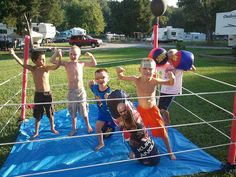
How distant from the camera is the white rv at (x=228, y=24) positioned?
1138 inches

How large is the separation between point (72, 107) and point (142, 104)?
1.65 metres

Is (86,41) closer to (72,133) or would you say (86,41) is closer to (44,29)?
(44,29)

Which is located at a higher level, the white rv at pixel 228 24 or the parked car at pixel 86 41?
the white rv at pixel 228 24

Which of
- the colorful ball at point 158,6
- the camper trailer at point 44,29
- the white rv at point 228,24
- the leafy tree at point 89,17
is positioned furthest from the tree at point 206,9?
the colorful ball at point 158,6

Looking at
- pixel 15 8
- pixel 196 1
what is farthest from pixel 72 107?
pixel 196 1

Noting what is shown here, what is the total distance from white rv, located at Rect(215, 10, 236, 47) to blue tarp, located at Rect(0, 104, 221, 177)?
25200 millimetres

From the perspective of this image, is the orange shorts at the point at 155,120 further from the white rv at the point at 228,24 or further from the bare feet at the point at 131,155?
the white rv at the point at 228,24

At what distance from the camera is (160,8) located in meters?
6.69

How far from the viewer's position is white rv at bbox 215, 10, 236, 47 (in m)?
28.9

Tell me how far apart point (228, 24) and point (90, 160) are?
27505mm

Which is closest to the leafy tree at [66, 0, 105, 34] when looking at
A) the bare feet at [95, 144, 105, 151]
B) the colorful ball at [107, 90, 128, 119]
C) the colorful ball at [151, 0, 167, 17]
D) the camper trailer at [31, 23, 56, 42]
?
the camper trailer at [31, 23, 56, 42]

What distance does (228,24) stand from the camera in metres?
29.5

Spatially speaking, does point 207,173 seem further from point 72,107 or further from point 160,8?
point 160,8

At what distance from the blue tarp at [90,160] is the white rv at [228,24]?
25.2 m
